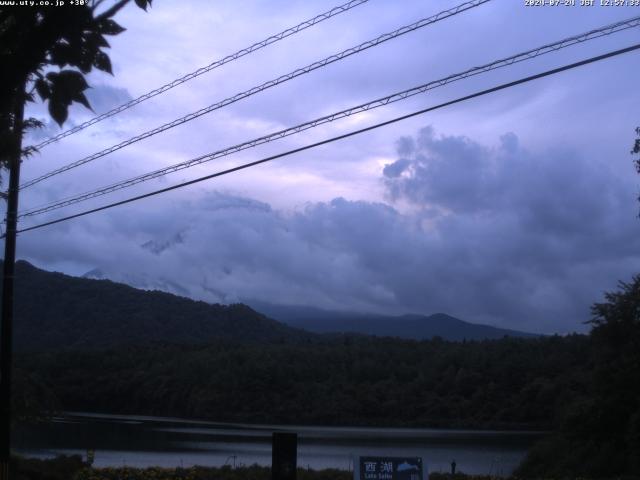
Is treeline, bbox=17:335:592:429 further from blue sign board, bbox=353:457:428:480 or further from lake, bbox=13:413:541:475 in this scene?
blue sign board, bbox=353:457:428:480

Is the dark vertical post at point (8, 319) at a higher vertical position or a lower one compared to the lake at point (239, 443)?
higher

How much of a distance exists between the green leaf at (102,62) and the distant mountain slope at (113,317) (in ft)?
256

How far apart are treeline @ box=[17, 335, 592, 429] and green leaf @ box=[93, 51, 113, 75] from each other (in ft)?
168

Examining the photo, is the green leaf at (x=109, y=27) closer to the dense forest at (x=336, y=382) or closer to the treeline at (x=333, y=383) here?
the dense forest at (x=336, y=382)

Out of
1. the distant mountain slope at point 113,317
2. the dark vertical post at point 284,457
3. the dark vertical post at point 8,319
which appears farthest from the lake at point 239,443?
the distant mountain slope at point 113,317

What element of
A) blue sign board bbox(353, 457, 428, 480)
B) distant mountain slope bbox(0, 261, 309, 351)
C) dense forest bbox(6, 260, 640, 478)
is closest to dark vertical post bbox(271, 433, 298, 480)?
blue sign board bbox(353, 457, 428, 480)

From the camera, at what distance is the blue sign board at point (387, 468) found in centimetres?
1240

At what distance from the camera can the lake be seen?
3359cm

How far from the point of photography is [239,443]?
43250 mm

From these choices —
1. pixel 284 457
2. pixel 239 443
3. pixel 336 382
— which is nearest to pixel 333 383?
pixel 336 382

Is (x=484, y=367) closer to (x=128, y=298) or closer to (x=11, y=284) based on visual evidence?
(x=11, y=284)

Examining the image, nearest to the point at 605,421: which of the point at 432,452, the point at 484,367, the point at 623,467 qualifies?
the point at 623,467

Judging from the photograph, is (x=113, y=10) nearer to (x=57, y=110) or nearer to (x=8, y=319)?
(x=57, y=110)

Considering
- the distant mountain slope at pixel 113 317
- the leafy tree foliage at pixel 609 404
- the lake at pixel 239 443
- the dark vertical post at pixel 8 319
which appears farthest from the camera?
the distant mountain slope at pixel 113 317
